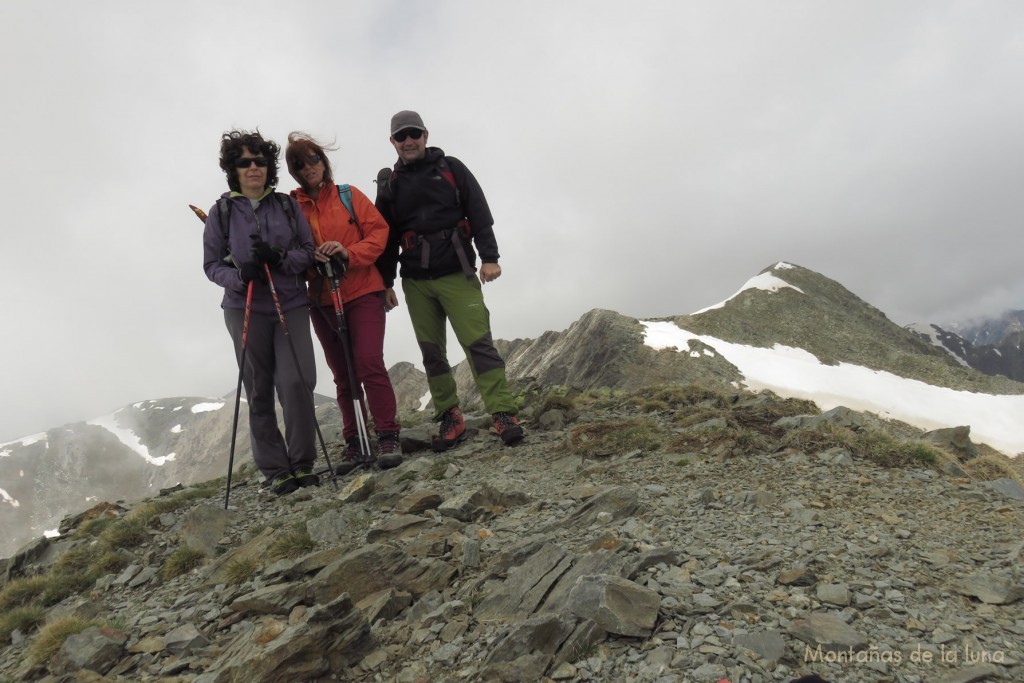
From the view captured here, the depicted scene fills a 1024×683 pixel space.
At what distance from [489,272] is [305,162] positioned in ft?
9.82

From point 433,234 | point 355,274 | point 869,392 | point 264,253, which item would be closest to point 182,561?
point 264,253

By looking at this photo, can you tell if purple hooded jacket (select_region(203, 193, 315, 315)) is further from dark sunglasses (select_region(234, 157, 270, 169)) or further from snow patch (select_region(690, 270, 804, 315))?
snow patch (select_region(690, 270, 804, 315))

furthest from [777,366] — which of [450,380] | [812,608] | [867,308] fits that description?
[812,608]

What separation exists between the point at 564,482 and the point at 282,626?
361cm

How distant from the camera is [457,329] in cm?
850

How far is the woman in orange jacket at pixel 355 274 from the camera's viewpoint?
784cm

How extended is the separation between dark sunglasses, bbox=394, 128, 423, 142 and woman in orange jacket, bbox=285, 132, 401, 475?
0.96 meters

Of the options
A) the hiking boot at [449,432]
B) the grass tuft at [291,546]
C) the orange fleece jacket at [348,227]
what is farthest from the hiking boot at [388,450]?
the grass tuft at [291,546]

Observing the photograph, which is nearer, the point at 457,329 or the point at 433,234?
the point at 433,234

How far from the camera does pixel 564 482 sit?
275 inches

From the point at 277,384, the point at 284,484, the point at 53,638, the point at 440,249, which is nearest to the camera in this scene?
the point at 53,638

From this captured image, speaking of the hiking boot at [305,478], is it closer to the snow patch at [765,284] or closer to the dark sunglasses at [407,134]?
the dark sunglasses at [407,134]

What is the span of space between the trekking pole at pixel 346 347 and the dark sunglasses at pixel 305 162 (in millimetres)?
1450

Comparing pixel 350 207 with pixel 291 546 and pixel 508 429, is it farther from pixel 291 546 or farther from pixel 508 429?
pixel 291 546
